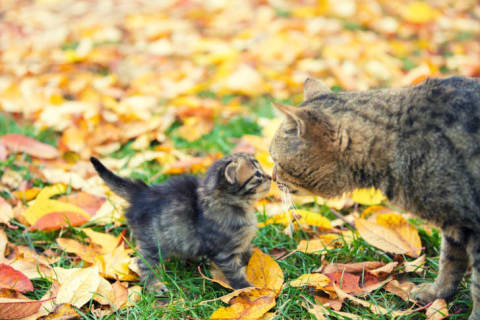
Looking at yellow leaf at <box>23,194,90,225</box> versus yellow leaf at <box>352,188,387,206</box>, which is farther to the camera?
yellow leaf at <box>352,188,387,206</box>

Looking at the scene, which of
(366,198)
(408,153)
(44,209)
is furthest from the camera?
(366,198)

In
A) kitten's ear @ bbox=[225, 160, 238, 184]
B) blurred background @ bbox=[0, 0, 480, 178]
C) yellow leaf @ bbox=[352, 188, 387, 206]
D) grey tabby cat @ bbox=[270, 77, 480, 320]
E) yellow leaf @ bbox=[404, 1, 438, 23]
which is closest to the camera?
grey tabby cat @ bbox=[270, 77, 480, 320]

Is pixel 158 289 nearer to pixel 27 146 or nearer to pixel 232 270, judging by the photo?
pixel 232 270

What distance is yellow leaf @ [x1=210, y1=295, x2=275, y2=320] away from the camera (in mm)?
2484

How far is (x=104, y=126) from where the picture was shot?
186 inches

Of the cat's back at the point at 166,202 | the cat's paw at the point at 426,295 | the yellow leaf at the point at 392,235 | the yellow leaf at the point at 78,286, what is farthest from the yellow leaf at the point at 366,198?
the yellow leaf at the point at 78,286

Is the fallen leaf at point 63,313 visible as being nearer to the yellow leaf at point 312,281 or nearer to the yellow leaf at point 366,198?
the yellow leaf at point 312,281

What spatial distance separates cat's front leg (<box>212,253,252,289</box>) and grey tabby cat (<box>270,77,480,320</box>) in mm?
562

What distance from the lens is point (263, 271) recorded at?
289 centimetres

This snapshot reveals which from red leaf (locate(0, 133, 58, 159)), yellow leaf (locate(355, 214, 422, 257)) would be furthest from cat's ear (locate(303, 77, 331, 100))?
red leaf (locate(0, 133, 58, 159))

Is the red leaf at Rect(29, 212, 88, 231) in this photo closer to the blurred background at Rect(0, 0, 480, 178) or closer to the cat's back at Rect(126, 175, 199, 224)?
the cat's back at Rect(126, 175, 199, 224)

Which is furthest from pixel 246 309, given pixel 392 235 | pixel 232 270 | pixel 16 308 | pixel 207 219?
pixel 16 308

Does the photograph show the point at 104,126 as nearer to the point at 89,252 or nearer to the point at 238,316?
the point at 89,252

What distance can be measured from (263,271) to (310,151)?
81cm
